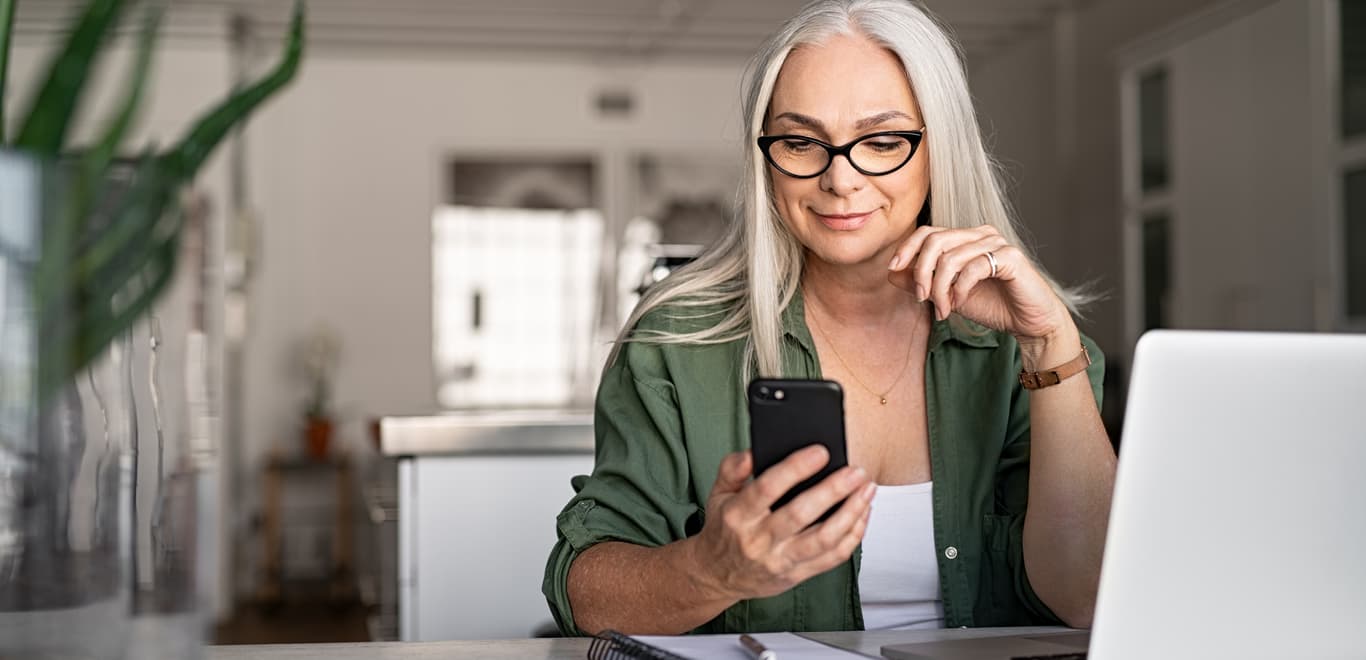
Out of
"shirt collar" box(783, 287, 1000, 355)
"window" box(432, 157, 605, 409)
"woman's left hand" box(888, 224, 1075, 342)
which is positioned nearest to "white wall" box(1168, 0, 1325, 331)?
"shirt collar" box(783, 287, 1000, 355)

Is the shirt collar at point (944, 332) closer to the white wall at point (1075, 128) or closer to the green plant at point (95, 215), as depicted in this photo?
the green plant at point (95, 215)

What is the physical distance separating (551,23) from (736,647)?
6338 millimetres

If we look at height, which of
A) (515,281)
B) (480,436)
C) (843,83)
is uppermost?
(515,281)

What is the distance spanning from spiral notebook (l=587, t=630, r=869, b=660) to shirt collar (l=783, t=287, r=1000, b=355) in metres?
0.50

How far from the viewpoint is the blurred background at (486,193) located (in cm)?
562

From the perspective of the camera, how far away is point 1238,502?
84 centimetres

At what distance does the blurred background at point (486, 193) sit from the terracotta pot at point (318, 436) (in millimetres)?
15

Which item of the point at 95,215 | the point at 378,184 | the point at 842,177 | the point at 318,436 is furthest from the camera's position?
the point at 378,184

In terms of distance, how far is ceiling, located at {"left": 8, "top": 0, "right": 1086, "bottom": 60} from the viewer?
21.7ft

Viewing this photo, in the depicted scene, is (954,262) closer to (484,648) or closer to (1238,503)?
(1238,503)

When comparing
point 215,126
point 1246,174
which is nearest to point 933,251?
point 215,126

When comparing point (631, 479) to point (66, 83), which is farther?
point (631, 479)

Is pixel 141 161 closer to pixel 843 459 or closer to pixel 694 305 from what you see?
pixel 843 459

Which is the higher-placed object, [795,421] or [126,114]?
Answer: [126,114]
